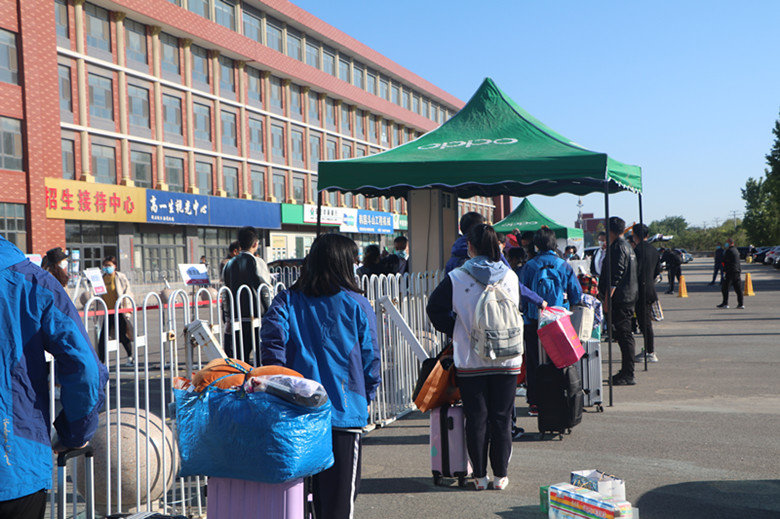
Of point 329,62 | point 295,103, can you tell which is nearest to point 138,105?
point 295,103

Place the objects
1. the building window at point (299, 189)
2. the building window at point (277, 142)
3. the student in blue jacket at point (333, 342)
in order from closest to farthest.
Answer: the student in blue jacket at point (333, 342) → the building window at point (277, 142) → the building window at point (299, 189)

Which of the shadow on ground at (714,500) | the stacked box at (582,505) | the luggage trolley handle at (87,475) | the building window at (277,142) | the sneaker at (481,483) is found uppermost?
the building window at (277,142)

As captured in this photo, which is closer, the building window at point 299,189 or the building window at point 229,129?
the building window at point 229,129

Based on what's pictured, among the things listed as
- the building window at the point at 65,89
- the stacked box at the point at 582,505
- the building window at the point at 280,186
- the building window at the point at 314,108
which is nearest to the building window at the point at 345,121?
the building window at the point at 314,108

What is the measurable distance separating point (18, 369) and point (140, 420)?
1.99m

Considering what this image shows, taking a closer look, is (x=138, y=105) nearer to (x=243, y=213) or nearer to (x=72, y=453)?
(x=243, y=213)

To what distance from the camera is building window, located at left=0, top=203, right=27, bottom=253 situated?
2933cm

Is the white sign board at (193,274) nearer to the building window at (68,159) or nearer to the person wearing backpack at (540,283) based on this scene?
the person wearing backpack at (540,283)

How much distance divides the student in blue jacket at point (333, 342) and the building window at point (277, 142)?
44654 millimetres

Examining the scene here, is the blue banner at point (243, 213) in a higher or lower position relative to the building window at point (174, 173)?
Answer: lower

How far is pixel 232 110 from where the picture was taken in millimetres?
43062

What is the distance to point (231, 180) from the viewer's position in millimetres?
43188

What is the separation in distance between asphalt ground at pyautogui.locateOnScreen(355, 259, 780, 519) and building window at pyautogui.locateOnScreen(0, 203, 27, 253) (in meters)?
27.2

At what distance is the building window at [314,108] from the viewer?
167 ft
